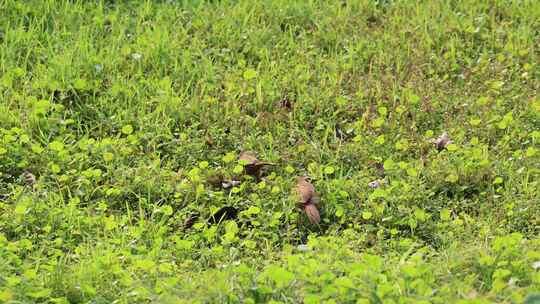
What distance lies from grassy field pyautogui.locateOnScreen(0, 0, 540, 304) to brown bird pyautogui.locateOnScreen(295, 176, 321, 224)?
0.16 ft

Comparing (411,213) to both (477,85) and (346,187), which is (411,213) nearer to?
(346,187)

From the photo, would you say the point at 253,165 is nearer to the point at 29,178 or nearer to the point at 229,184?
the point at 229,184

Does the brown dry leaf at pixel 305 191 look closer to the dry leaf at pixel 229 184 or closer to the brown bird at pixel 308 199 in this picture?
the brown bird at pixel 308 199

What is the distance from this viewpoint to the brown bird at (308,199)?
4.30 metres

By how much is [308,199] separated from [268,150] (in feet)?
1.75

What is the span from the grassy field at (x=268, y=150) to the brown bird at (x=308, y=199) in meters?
0.05

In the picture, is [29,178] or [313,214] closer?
[313,214]

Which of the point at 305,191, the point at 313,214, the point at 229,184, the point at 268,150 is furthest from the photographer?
the point at 268,150

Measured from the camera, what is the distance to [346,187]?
14.8 feet

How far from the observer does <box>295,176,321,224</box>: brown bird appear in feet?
14.1

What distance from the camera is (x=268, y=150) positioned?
482 centimetres

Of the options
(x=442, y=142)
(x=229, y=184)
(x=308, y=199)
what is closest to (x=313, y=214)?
(x=308, y=199)

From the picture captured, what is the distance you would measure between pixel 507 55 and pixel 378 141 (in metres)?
1.29

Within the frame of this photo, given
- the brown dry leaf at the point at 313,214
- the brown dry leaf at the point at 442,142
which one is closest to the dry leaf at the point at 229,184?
the brown dry leaf at the point at 313,214
